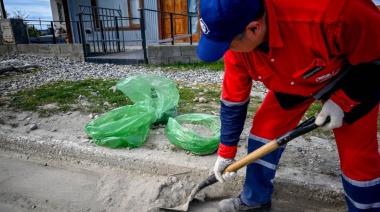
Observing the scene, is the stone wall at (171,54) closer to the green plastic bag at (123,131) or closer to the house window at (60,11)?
the green plastic bag at (123,131)

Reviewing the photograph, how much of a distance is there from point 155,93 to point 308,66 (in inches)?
77.2

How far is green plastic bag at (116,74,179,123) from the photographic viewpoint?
2.86 meters

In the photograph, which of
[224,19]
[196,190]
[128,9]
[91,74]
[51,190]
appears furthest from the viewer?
[128,9]

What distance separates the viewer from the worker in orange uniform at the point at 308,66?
3.57 feet

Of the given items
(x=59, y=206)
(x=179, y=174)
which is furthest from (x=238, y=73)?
(x=59, y=206)

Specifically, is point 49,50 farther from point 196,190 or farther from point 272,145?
point 272,145

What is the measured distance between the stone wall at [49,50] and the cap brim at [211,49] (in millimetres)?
7845

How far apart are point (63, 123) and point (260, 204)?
91.9 inches

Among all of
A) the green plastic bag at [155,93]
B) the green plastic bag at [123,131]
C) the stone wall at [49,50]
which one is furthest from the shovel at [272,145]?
the stone wall at [49,50]

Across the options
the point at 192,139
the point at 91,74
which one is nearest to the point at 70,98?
the point at 91,74

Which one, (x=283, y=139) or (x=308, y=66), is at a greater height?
(x=308, y=66)

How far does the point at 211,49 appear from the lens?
1197mm

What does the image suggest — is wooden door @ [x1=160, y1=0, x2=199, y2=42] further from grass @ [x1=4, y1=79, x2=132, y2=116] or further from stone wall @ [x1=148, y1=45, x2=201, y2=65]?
grass @ [x1=4, y1=79, x2=132, y2=116]

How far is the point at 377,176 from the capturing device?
141cm
